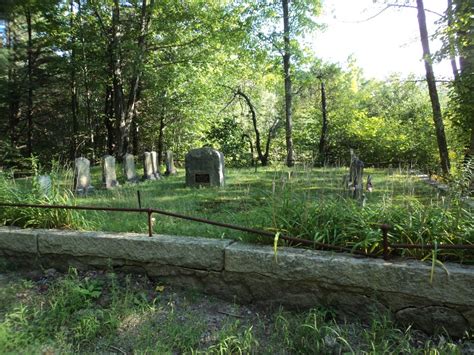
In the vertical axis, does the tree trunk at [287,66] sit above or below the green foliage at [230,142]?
above

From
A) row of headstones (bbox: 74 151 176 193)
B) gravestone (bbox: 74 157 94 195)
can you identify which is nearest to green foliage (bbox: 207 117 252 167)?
row of headstones (bbox: 74 151 176 193)

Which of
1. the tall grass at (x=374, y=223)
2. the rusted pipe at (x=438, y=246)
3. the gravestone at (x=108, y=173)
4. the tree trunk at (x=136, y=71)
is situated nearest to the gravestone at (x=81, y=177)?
the gravestone at (x=108, y=173)

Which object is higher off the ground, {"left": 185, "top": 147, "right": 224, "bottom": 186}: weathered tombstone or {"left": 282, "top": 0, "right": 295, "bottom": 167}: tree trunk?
{"left": 282, "top": 0, "right": 295, "bottom": 167}: tree trunk

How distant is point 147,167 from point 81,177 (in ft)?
10.2

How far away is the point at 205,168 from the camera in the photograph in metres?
8.82

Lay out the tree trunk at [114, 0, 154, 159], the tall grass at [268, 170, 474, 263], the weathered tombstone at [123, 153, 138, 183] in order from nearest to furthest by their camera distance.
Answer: the tall grass at [268, 170, 474, 263] → the weathered tombstone at [123, 153, 138, 183] → the tree trunk at [114, 0, 154, 159]

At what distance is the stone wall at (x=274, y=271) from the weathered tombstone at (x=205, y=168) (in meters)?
5.43

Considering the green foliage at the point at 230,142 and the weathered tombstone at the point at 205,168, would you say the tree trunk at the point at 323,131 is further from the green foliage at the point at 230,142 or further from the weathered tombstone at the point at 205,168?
the weathered tombstone at the point at 205,168

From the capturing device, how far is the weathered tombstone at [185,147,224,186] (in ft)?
28.7

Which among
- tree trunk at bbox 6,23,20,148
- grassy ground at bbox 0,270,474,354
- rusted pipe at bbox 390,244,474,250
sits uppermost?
tree trunk at bbox 6,23,20,148

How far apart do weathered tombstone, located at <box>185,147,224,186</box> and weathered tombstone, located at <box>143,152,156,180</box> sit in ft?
8.73

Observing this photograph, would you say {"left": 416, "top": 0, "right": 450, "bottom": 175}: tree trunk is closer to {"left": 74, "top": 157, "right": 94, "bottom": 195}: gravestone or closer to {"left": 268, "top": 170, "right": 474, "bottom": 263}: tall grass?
{"left": 268, "top": 170, "right": 474, "bottom": 263}: tall grass

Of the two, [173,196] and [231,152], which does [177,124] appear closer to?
[231,152]

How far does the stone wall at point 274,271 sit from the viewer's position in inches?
90.6
